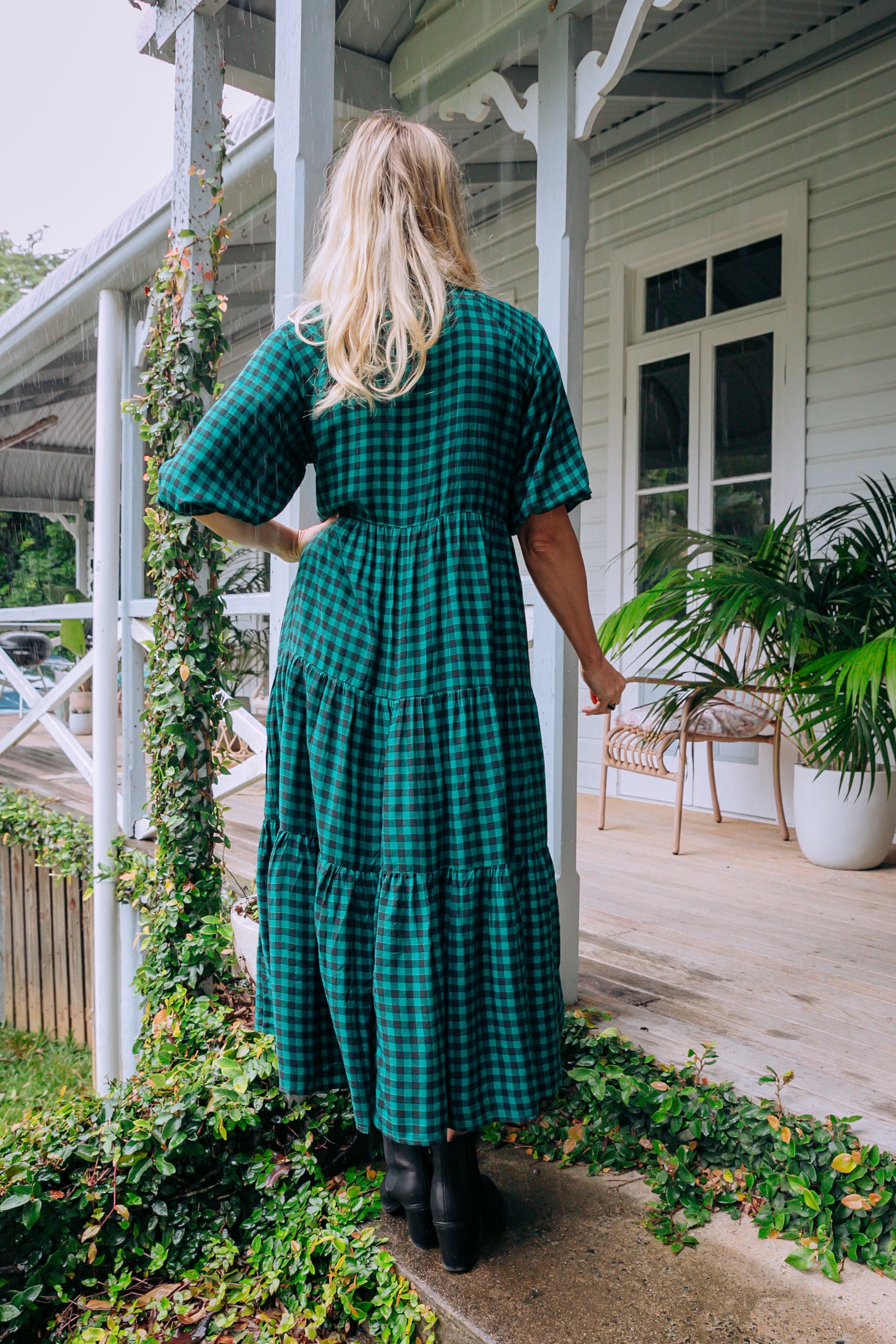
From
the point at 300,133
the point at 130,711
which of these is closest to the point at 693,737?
the point at 130,711

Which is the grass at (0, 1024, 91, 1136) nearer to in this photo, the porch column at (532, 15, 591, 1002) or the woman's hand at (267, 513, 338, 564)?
the porch column at (532, 15, 591, 1002)

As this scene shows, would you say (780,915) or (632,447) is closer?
(780,915)

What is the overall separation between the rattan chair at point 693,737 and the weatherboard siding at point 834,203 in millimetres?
427

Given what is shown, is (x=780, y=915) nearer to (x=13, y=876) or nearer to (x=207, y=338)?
(x=207, y=338)

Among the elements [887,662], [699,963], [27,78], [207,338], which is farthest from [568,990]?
[27,78]

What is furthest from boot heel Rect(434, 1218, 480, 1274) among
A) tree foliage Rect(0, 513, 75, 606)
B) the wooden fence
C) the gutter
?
tree foliage Rect(0, 513, 75, 606)

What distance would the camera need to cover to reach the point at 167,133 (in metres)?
26.7

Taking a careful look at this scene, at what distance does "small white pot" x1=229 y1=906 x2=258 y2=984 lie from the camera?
2293 mm

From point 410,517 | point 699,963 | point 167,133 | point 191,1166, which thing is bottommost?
→ point 191,1166

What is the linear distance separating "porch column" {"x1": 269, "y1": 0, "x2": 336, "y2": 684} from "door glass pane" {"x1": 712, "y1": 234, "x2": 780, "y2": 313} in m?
2.47

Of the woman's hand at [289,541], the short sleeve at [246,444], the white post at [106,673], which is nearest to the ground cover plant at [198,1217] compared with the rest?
the woman's hand at [289,541]

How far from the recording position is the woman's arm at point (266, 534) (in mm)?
1437

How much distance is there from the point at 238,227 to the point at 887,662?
2784 millimetres

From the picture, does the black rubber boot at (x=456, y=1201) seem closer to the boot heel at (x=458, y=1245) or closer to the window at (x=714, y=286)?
the boot heel at (x=458, y=1245)
